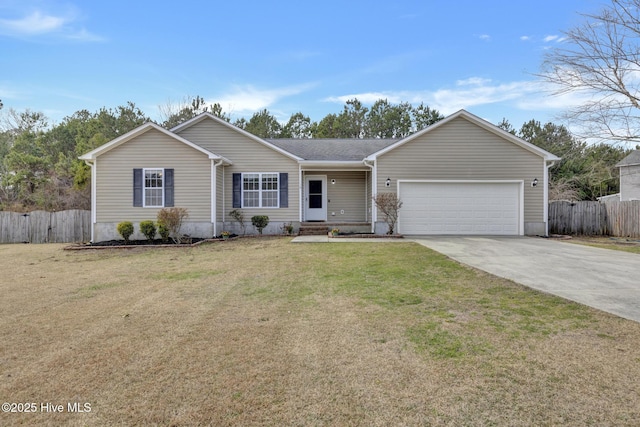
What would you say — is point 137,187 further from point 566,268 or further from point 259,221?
point 566,268

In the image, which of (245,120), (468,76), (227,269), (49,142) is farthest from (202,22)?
(49,142)

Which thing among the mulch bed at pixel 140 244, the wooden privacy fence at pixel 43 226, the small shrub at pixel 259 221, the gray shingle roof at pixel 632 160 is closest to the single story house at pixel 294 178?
the small shrub at pixel 259 221

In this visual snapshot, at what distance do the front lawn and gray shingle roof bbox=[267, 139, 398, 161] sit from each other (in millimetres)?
10336

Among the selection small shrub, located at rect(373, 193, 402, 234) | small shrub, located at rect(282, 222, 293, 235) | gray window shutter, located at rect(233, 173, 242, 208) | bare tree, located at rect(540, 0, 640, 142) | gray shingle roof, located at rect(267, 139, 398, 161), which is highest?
bare tree, located at rect(540, 0, 640, 142)

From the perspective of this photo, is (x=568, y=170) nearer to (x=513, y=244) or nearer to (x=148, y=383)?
(x=513, y=244)

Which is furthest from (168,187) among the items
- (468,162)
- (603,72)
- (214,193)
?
(603,72)

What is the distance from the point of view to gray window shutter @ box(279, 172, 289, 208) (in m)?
14.9

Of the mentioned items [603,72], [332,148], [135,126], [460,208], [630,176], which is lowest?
[460,208]

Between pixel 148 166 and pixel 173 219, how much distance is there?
2.80 m

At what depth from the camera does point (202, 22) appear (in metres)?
13.9

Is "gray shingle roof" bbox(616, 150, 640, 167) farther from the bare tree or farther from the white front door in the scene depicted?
the white front door

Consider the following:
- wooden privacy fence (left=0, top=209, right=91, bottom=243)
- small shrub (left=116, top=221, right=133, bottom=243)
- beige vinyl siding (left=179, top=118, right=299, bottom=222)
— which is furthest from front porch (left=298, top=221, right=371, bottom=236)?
wooden privacy fence (left=0, top=209, right=91, bottom=243)

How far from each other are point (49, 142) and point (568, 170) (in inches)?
1641

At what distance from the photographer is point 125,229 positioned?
12.6m
